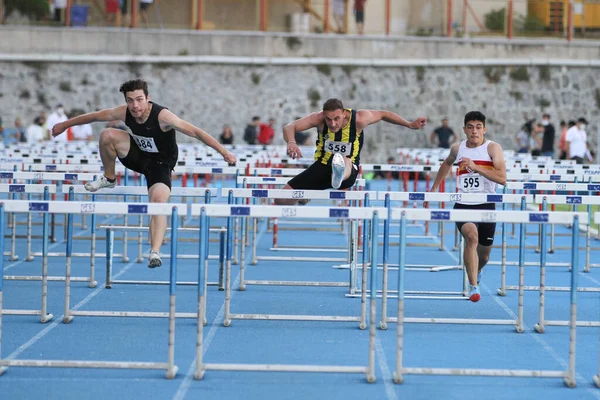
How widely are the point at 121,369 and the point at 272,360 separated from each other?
1.10m

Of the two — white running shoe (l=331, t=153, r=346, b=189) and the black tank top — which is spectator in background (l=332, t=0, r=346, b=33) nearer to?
white running shoe (l=331, t=153, r=346, b=189)

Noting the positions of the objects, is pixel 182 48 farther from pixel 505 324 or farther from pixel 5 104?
pixel 505 324

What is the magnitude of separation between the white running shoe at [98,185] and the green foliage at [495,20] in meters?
25.6

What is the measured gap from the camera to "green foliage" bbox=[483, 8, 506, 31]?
3438 cm

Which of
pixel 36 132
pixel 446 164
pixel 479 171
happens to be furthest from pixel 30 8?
pixel 479 171

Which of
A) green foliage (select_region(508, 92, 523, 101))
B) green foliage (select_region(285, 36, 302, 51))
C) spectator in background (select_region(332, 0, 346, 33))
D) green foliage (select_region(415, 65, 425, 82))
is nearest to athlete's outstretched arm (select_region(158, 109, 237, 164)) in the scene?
green foliage (select_region(285, 36, 302, 51))

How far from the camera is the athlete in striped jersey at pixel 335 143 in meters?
11.2

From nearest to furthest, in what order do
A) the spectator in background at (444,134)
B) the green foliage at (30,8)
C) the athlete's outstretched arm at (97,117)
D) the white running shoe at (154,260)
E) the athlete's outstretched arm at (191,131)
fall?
the white running shoe at (154,260)
the athlete's outstretched arm at (191,131)
the athlete's outstretched arm at (97,117)
the green foliage at (30,8)
the spectator in background at (444,134)

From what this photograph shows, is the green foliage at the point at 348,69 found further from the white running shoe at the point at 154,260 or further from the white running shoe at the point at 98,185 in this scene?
the white running shoe at the point at 154,260

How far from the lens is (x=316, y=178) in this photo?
11.5 metres

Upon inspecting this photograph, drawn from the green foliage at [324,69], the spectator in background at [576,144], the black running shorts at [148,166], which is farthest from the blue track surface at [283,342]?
the green foliage at [324,69]

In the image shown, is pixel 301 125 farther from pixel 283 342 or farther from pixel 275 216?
pixel 275 216

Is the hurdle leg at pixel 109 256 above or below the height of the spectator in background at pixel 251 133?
below

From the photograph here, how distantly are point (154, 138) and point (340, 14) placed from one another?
2449 centimetres
